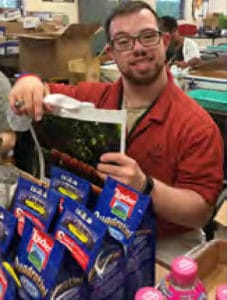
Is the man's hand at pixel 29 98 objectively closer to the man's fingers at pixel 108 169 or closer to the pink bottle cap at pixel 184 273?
the man's fingers at pixel 108 169

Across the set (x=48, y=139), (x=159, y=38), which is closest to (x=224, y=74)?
(x=159, y=38)

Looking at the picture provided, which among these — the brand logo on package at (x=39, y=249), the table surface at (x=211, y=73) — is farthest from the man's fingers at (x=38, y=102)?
the table surface at (x=211, y=73)

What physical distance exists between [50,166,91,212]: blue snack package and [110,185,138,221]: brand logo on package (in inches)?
2.8

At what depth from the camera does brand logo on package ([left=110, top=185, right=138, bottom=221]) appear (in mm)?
697

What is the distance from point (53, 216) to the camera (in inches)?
28.0

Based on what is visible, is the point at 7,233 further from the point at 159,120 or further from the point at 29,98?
the point at 159,120

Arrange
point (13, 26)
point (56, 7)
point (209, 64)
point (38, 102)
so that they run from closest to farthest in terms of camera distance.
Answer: point (38, 102) < point (209, 64) < point (13, 26) < point (56, 7)

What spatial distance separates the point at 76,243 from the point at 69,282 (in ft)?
0.20

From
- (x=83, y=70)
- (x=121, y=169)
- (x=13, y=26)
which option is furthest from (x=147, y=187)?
(x=13, y=26)

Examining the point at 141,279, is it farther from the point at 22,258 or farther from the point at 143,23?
the point at 143,23

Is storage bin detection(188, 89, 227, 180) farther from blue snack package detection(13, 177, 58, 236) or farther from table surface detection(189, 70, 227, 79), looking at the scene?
blue snack package detection(13, 177, 58, 236)

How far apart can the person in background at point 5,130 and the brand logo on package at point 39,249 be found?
0.68 metres

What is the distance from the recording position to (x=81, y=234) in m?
0.62

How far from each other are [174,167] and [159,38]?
0.40 meters
